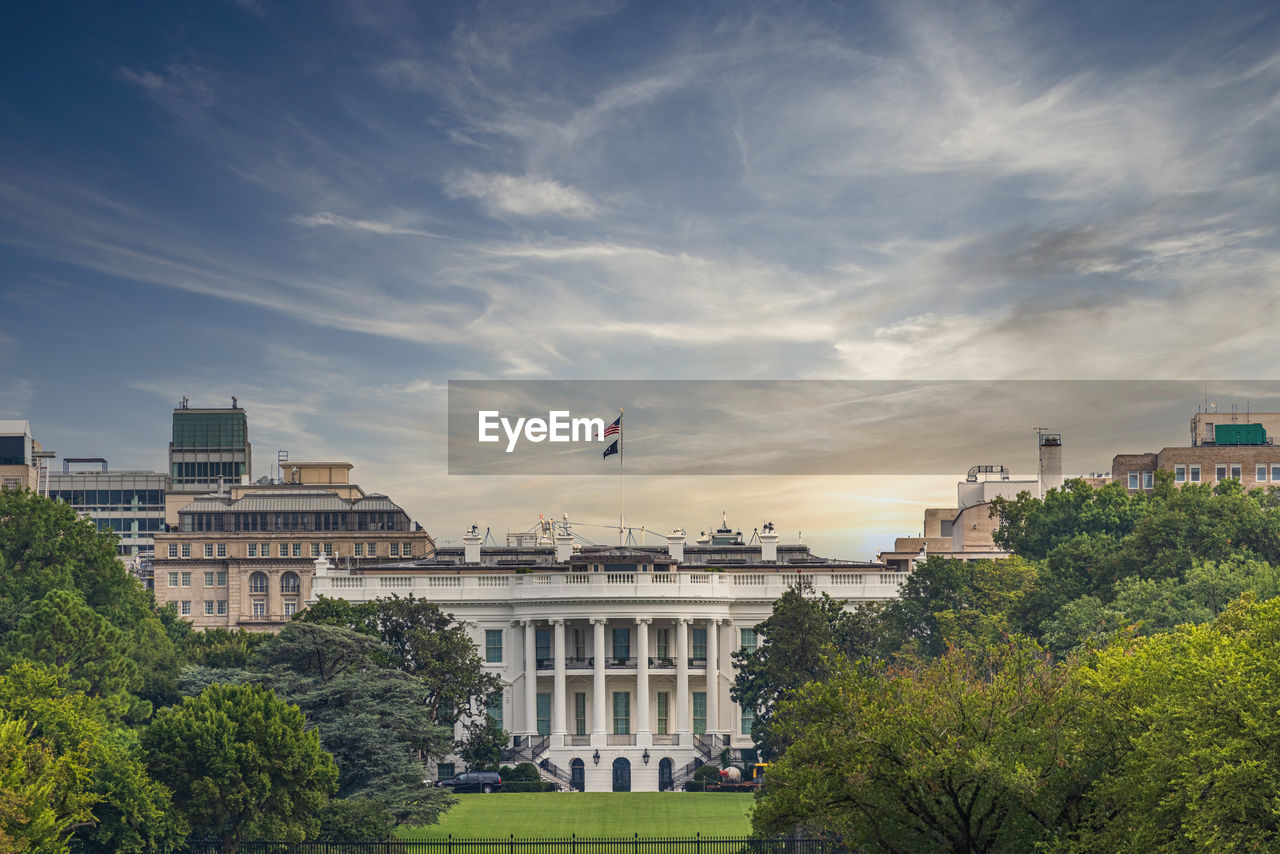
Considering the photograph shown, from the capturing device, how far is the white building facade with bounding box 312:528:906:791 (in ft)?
356

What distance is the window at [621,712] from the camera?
113 meters

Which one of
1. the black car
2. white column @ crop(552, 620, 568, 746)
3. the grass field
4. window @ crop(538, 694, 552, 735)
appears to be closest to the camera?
the grass field

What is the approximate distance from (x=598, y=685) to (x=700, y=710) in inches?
338

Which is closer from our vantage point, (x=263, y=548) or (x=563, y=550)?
(x=563, y=550)

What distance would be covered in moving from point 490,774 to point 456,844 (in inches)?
1274

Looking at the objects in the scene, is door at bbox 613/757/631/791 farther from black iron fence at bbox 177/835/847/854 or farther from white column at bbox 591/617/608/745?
black iron fence at bbox 177/835/847/854

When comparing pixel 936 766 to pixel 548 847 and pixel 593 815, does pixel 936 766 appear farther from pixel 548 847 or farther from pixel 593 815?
pixel 593 815

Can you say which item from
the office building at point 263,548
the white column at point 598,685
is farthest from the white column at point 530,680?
the office building at point 263,548

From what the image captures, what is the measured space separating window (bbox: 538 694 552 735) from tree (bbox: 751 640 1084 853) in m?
68.1

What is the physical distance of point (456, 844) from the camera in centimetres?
6312

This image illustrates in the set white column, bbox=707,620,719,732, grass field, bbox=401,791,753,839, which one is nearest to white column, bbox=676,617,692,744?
white column, bbox=707,620,719,732

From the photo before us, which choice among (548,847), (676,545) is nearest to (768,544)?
(676,545)

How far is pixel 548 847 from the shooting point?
6888 cm

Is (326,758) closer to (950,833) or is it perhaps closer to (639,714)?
(950,833)
